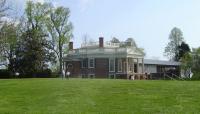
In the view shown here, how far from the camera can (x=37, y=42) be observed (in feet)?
236

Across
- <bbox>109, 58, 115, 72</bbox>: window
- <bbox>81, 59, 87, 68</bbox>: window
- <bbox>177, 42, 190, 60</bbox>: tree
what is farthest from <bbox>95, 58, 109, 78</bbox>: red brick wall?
<bbox>177, 42, 190, 60</bbox>: tree

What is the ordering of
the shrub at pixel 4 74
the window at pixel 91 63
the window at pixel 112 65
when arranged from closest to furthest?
the shrub at pixel 4 74, the window at pixel 112 65, the window at pixel 91 63

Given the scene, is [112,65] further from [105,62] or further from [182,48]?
[182,48]

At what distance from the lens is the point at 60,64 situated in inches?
3282

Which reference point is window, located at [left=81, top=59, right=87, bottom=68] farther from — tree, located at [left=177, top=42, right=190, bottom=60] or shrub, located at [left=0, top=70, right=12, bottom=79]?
tree, located at [left=177, top=42, right=190, bottom=60]

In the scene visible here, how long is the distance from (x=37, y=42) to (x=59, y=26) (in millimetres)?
16825

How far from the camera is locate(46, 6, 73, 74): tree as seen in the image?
85975mm

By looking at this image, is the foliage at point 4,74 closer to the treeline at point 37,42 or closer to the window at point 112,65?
the treeline at point 37,42

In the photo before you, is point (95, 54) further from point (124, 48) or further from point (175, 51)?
point (175, 51)

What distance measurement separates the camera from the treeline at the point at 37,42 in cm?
6956

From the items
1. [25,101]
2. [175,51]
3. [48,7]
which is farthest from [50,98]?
[175,51]

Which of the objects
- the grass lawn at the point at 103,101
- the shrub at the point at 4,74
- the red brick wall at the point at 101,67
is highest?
the red brick wall at the point at 101,67

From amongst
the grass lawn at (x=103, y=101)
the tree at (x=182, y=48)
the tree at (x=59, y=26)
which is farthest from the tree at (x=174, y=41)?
the grass lawn at (x=103, y=101)

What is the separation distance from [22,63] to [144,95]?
51.8 metres
